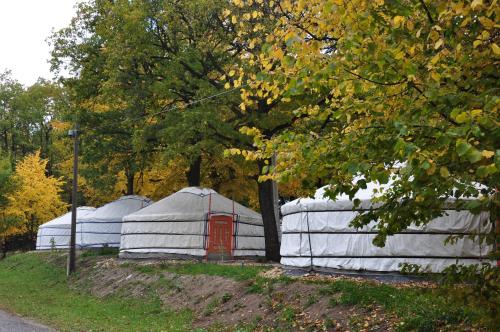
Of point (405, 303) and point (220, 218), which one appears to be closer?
point (405, 303)

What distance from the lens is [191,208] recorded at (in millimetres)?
19094

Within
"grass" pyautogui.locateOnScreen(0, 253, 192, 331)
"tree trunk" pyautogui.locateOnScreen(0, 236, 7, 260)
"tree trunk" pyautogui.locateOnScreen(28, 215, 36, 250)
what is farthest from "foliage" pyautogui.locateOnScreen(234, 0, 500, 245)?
"tree trunk" pyautogui.locateOnScreen(28, 215, 36, 250)

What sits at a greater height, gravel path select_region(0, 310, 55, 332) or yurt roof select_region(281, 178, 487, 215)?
yurt roof select_region(281, 178, 487, 215)

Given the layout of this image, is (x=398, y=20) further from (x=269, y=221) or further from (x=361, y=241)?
(x=269, y=221)

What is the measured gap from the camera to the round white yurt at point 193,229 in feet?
61.5

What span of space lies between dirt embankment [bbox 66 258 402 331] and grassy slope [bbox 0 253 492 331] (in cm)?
8

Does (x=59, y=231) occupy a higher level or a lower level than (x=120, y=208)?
lower

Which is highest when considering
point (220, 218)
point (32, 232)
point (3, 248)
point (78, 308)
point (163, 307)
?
point (220, 218)

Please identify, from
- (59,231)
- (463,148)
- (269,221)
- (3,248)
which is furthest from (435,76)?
(3,248)

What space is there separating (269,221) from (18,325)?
7.86 m

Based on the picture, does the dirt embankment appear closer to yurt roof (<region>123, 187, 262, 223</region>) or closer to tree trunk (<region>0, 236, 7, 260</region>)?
yurt roof (<region>123, 187, 262, 223</region>)

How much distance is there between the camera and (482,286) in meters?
4.20

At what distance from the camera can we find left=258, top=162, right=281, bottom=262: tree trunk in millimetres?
16312

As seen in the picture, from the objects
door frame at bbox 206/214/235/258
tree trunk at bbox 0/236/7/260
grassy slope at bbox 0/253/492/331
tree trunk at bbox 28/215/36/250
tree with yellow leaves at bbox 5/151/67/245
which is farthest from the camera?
tree trunk at bbox 28/215/36/250
